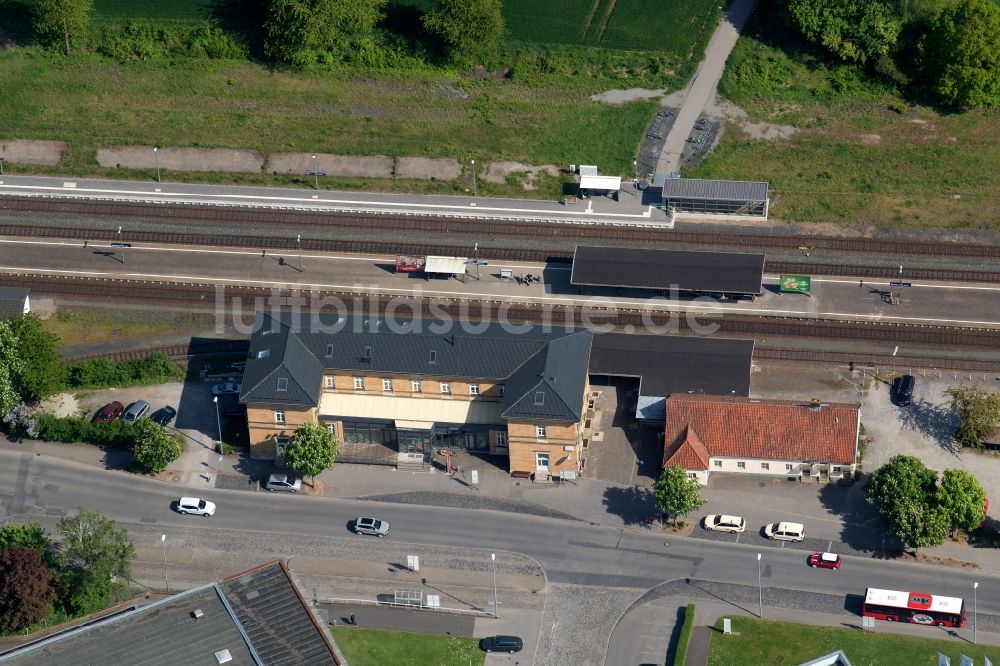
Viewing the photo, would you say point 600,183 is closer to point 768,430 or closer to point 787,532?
point 768,430

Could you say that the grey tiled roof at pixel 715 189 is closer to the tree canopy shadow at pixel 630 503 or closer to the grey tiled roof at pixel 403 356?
the grey tiled roof at pixel 403 356

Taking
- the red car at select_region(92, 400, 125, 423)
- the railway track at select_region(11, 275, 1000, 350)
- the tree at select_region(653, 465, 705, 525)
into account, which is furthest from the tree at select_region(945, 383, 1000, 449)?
the red car at select_region(92, 400, 125, 423)

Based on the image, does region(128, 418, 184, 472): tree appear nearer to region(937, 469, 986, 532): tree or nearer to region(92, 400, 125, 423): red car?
region(92, 400, 125, 423): red car

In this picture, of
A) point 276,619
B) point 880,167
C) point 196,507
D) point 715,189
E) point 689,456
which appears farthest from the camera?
point 880,167

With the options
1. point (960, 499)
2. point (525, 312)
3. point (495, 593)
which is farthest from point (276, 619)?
point (960, 499)

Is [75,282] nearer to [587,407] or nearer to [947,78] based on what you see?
[587,407]
